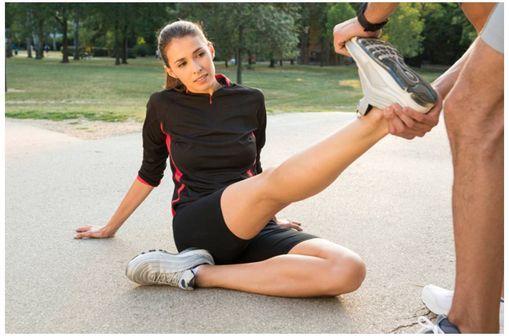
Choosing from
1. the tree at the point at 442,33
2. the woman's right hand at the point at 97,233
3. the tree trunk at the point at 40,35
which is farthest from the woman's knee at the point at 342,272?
the tree trunk at the point at 40,35

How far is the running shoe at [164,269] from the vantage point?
2492mm

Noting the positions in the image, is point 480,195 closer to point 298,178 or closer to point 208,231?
point 298,178

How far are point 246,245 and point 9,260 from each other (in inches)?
46.1

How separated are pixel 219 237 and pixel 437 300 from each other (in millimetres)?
833

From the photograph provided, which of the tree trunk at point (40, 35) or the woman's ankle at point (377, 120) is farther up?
the tree trunk at point (40, 35)

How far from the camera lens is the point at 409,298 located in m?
2.50

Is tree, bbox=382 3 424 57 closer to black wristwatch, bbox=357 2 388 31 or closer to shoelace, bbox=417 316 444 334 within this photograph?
black wristwatch, bbox=357 2 388 31

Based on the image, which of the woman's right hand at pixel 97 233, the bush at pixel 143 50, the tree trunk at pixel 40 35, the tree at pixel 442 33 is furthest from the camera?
the bush at pixel 143 50

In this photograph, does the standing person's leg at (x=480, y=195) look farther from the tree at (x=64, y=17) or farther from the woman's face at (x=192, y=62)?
the tree at (x=64, y=17)

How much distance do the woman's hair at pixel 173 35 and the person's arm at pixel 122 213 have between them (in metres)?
0.48

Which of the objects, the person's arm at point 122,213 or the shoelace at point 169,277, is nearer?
the shoelace at point 169,277

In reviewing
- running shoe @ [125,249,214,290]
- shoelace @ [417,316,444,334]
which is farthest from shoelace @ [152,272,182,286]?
shoelace @ [417,316,444,334]

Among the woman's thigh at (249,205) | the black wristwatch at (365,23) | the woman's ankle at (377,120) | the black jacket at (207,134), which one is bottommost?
the woman's thigh at (249,205)

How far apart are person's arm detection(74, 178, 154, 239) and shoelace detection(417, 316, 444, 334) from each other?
1.37 metres
